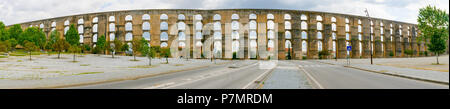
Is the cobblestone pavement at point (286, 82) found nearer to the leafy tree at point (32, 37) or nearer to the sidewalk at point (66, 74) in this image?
the sidewalk at point (66, 74)

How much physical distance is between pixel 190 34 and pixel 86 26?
1281 inches

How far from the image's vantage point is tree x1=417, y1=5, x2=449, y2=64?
64.5 feet

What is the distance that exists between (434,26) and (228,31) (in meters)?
41.4

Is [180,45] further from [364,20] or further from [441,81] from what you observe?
[364,20]

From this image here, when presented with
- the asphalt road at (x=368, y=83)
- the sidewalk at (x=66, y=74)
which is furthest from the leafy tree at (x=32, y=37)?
the asphalt road at (x=368, y=83)

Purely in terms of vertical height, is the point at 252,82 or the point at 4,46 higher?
the point at 4,46

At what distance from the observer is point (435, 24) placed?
65.8 ft

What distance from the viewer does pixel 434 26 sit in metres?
20.1

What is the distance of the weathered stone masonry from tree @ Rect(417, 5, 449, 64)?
34.4 m

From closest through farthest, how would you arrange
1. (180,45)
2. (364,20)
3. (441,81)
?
(441,81), (180,45), (364,20)

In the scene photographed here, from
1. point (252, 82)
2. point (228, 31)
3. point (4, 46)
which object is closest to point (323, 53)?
point (228, 31)

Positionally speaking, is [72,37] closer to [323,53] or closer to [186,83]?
[186,83]

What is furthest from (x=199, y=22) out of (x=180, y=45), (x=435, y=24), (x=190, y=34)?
(x=435, y=24)

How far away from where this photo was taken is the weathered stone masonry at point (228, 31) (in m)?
55.9
